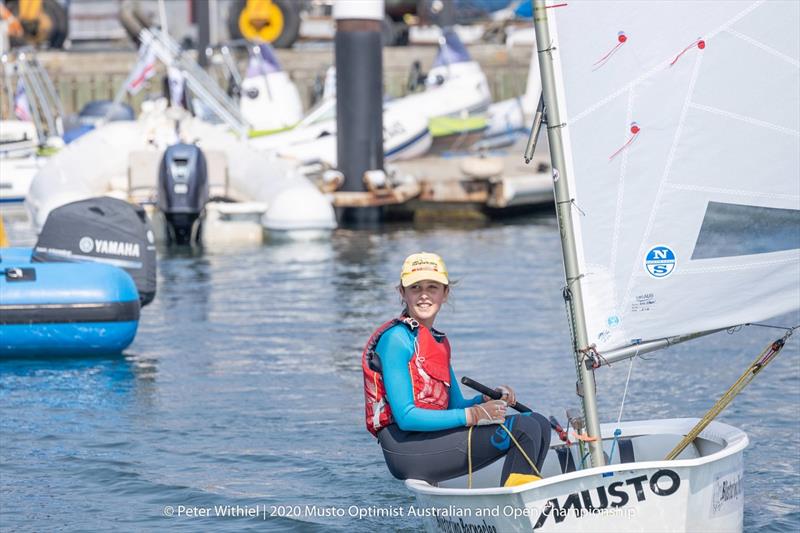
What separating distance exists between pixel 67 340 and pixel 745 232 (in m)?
5.50

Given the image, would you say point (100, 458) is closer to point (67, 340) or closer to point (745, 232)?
point (67, 340)

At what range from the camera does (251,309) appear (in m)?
12.4

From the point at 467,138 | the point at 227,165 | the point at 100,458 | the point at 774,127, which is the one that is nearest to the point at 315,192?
the point at 227,165

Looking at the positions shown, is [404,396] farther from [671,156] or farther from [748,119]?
[748,119]

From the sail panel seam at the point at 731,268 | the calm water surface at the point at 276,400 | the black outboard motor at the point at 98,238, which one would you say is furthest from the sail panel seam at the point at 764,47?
the black outboard motor at the point at 98,238

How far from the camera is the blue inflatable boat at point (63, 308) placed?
966 cm

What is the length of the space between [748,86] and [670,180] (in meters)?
0.48

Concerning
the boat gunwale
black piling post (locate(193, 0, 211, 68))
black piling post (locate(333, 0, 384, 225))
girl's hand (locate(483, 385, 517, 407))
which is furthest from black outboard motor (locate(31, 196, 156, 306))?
black piling post (locate(193, 0, 211, 68))

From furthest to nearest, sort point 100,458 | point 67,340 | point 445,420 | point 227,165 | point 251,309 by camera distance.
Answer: point 227,165 → point 251,309 → point 67,340 → point 100,458 → point 445,420

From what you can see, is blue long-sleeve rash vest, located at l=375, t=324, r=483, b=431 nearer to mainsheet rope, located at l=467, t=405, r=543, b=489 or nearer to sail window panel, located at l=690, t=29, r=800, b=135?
mainsheet rope, located at l=467, t=405, r=543, b=489

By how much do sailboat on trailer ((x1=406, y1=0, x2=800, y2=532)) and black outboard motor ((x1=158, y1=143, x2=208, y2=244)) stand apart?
1115 cm

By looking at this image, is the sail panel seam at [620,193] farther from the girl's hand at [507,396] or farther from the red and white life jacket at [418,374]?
the red and white life jacket at [418,374]

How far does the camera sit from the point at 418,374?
5484 millimetres

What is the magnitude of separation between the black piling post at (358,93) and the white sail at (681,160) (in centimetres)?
1295
